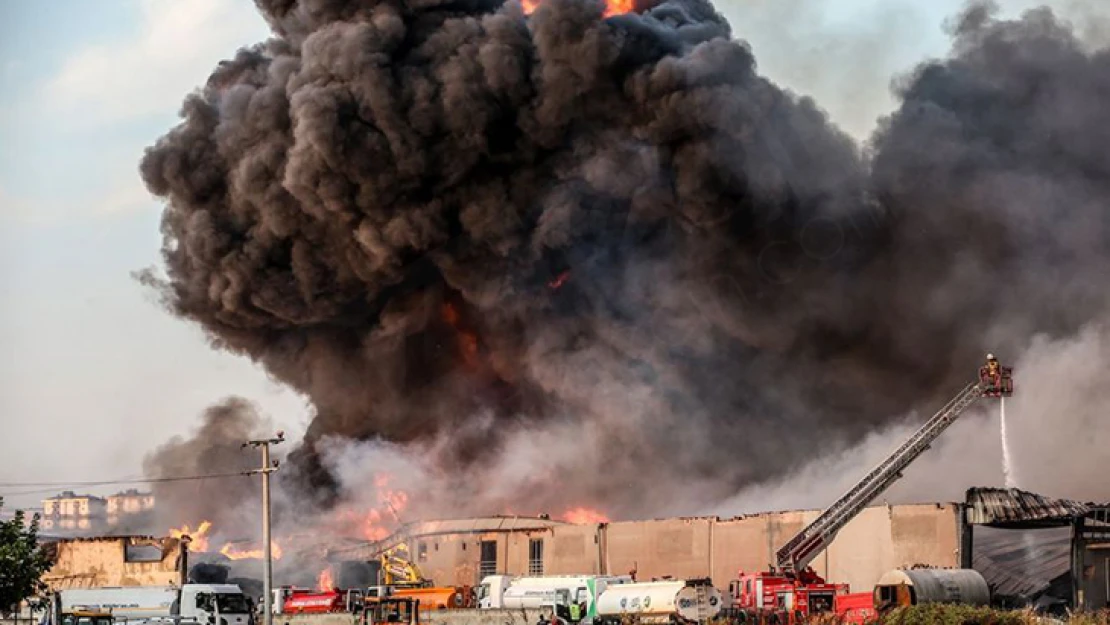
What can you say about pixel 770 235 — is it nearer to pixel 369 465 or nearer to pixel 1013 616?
pixel 369 465

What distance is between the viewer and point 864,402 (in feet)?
283

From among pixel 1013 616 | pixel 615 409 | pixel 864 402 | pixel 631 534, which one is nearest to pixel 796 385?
pixel 864 402

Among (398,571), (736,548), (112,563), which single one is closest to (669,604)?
(736,548)

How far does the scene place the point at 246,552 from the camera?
292 ft

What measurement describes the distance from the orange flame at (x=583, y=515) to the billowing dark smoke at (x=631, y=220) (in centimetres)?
96

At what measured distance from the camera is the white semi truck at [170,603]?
Result: 2484 inches

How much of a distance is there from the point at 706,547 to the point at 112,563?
2769 centimetres

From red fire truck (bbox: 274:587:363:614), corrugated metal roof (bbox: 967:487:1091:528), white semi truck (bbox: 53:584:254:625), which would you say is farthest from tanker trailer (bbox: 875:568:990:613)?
white semi truck (bbox: 53:584:254:625)

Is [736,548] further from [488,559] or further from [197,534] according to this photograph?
[197,534]

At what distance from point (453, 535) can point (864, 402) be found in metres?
22.0

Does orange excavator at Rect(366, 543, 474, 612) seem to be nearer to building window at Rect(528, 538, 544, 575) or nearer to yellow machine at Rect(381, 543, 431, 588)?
yellow machine at Rect(381, 543, 431, 588)

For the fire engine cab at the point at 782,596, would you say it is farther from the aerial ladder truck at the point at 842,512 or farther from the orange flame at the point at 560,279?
the orange flame at the point at 560,279

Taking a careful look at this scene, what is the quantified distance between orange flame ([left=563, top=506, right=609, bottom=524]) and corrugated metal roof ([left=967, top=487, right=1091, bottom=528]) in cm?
2655

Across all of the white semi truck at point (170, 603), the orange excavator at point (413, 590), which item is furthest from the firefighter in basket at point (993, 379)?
the white semi truck at point (170, 603)
